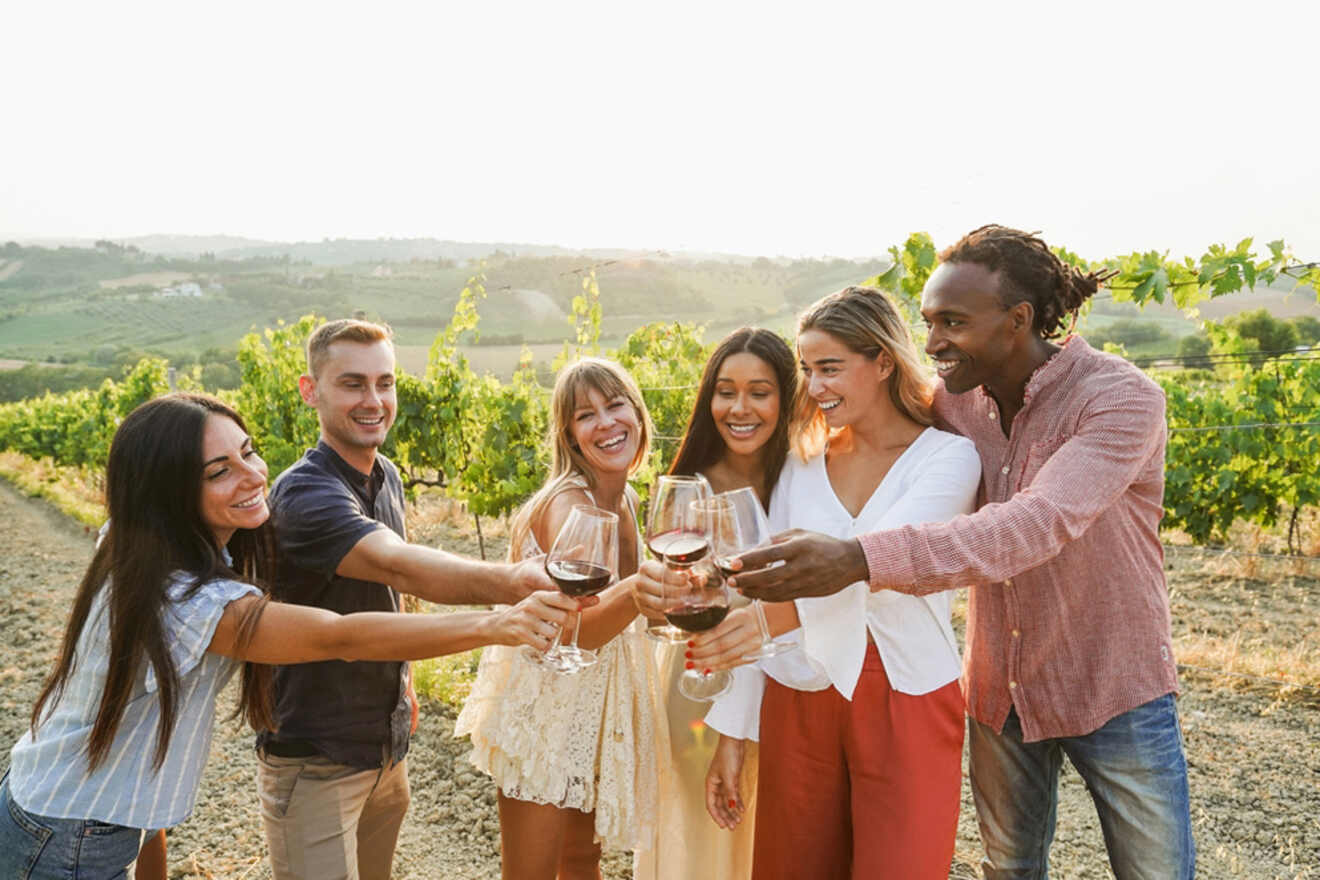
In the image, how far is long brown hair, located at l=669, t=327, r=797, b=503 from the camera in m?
2.61

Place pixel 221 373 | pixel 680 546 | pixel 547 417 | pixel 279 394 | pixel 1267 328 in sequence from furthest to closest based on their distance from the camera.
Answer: pixel 221 373
pixel 1267 328
pixel 279 394
pixel 547 417
pixel 680 546

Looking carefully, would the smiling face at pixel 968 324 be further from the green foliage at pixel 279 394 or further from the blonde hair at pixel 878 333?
the green foliage at pixel 279 394

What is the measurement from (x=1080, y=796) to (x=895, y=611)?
318 cm

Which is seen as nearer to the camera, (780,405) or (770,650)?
(770,650)

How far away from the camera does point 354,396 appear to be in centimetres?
262

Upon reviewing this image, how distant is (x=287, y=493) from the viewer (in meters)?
2.39

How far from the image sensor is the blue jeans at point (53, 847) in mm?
1846

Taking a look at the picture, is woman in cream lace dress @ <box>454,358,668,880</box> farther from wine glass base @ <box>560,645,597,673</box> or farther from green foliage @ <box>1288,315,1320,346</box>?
green foliage @ <box>1288,315,1320,346</box>

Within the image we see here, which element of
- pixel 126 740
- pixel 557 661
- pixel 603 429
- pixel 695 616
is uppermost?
pixel 603 429

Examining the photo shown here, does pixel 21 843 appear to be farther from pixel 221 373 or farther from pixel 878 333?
pixel 221 373

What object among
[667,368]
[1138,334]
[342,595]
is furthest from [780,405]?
[1138,334]

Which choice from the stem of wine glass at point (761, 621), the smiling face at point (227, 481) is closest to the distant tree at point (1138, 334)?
the stem of wine glass at point (761, 621)

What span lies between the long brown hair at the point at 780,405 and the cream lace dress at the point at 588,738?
0.57 m

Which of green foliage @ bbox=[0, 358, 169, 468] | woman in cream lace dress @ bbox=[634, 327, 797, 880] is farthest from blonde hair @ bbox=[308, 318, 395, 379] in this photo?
green foliage @ bbox=[0, 358, 169, 468]
